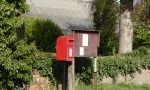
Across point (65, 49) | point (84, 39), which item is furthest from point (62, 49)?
point (84, 39)

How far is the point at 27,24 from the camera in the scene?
65.1 feet

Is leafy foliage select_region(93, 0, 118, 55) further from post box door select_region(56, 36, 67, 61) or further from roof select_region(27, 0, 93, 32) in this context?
post box door select_region(56, 36, 67, 61)

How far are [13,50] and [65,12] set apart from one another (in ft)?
→ 61.9

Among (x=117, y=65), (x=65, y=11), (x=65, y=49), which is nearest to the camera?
(x=65, y=49)

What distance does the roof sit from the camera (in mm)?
27266

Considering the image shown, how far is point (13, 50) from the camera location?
1134cm

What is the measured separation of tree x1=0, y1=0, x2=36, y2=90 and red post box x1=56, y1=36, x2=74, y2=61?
0.95 metres

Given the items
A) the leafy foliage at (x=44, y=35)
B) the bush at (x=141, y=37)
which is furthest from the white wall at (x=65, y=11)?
the leafy foliage at (x=44, y=35)

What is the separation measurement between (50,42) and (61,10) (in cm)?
1137

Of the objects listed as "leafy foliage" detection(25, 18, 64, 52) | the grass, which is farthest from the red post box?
"leafy foliage" detection(25, 18, 64, 52)

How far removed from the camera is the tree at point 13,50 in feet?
35.2

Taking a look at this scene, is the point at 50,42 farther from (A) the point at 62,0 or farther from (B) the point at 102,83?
(A) the point at 62,0

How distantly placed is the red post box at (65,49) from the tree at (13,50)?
0.95 metres

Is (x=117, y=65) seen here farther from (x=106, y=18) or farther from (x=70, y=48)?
(x=106, y=18)
